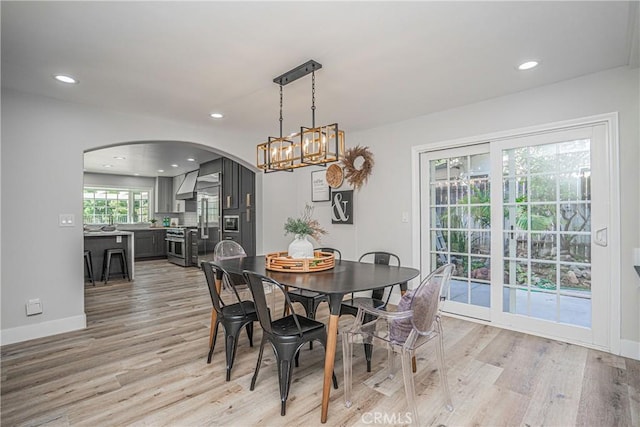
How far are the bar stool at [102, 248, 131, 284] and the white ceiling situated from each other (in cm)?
332

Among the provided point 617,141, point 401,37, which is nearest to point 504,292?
point 617,141

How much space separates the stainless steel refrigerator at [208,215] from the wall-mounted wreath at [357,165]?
3038mm

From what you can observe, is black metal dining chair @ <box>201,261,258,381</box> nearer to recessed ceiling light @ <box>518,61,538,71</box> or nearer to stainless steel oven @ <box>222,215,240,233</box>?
recessed ceiling light @ <box>518,61,538,71</box>

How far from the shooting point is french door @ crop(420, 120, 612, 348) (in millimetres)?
2852

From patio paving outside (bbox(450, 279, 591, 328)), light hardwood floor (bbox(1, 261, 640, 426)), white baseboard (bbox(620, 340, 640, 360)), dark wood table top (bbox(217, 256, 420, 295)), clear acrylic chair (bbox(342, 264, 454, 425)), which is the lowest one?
light hardwood floor (bbox(1, 261, 640, 426))

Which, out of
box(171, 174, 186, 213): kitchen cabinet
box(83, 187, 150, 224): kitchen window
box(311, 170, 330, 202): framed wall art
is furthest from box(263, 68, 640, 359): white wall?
box(83, 187, 150, 224): kitchen window

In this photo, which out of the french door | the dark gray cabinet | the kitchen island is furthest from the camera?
the kitchen island

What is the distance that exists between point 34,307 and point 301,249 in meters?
2.78

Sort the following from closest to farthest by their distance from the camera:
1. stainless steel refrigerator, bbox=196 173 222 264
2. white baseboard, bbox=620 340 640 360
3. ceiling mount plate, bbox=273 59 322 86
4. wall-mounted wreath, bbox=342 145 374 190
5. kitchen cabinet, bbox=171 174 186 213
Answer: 1. ceiling mount plate, bbox=273 59 322 86
2. white baseboard, bbox=620 340 640 360
3. wall-mounted wreath, bbox=342 145 374 190
4. stainless steel refrigerator, bbox=196 173 222 264
5. kitchen cabinet, bbox=171 174 186 213

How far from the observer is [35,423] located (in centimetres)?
186

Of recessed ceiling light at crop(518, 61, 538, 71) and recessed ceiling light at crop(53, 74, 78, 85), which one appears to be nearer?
recessed ceiling light at crop(518, 61, 538, 71)

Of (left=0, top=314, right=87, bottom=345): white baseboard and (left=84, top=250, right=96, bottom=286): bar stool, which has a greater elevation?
(left=84, top=250, right=96, bottom=286): bar stool

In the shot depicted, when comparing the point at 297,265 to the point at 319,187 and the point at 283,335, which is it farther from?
the point at 319,187

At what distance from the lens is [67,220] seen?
3.42m
